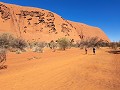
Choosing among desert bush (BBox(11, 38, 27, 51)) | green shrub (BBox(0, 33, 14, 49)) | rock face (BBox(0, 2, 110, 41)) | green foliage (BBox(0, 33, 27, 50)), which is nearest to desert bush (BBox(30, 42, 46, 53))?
desert bush (BBox(11, 38, 27, 51))

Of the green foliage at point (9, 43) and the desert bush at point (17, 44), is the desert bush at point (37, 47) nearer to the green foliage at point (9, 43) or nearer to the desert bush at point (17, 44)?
the desert bush at point (17, 44)

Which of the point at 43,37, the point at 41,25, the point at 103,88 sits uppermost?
the point at 41,25

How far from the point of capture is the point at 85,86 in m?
8.70

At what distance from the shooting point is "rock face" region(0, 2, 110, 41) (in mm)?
97581

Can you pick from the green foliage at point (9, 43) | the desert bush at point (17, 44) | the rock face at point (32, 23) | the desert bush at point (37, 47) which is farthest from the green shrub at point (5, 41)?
the rock face at point (32, 23)

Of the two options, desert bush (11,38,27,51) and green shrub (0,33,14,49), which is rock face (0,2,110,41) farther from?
green shrub (0,33,14,49)

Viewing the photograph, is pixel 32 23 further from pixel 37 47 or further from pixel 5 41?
pixel 5 41

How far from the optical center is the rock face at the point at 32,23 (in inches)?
3842

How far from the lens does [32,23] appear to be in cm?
10506

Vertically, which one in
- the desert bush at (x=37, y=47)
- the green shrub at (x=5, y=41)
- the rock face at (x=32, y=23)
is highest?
the rock face at (x=32, y=23)

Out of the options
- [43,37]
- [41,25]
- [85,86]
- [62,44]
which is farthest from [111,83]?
[41,25]

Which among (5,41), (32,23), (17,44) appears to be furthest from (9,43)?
(32,23)

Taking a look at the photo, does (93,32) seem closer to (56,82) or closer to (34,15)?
(34,15)

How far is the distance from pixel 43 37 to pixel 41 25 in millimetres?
10211
